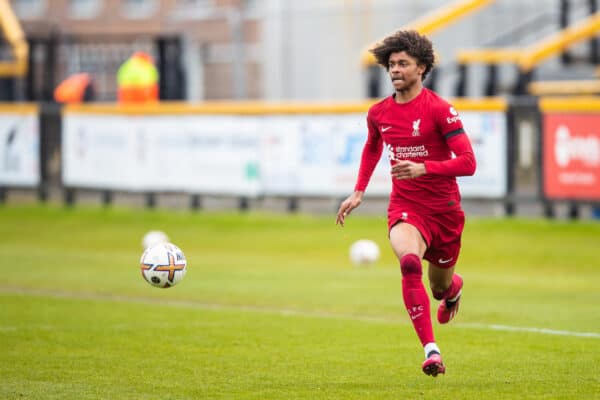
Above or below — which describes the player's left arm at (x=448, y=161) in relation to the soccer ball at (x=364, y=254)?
above

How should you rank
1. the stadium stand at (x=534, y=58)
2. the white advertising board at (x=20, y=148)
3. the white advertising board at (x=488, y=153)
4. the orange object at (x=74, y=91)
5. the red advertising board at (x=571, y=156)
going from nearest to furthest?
the red advertising board at (x=571, y=156) → the white advertising board at (x=488, y=153) → the white advertising board at (x=20, y=148) → the stadium stand at (x=534, y=58) → the orange object at (x=74, y=91)

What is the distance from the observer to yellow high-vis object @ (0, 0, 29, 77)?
123 ft

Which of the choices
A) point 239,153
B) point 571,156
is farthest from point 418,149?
point 239,153

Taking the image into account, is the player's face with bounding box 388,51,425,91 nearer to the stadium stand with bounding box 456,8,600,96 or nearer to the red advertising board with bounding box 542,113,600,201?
the red advertising board with bounding box 542,113,600,201

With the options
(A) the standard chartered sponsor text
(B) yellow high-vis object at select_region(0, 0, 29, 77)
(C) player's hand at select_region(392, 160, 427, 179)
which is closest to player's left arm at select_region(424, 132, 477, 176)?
(C) player's hand at select_region(392, 160, 427, 179)

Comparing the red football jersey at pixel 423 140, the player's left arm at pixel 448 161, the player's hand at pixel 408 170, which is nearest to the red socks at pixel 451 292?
the red football jersey at pixel 423 140

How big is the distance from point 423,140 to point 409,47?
69cm

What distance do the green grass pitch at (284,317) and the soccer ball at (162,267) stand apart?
530 millimetres

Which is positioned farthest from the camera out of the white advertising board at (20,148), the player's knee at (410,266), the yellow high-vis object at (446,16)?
the yellow high-vis object at (446,16)

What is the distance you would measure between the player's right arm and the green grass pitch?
1.20 metres

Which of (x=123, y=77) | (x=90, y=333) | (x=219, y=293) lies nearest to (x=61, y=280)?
(x=219, y=293)

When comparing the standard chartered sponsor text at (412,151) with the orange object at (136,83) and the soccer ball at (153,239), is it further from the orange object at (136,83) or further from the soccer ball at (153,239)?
the orange object at (136,83)

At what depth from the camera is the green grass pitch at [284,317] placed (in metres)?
9.66

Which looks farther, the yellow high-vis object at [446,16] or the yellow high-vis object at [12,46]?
the yellow high-vis object at [12,46]
